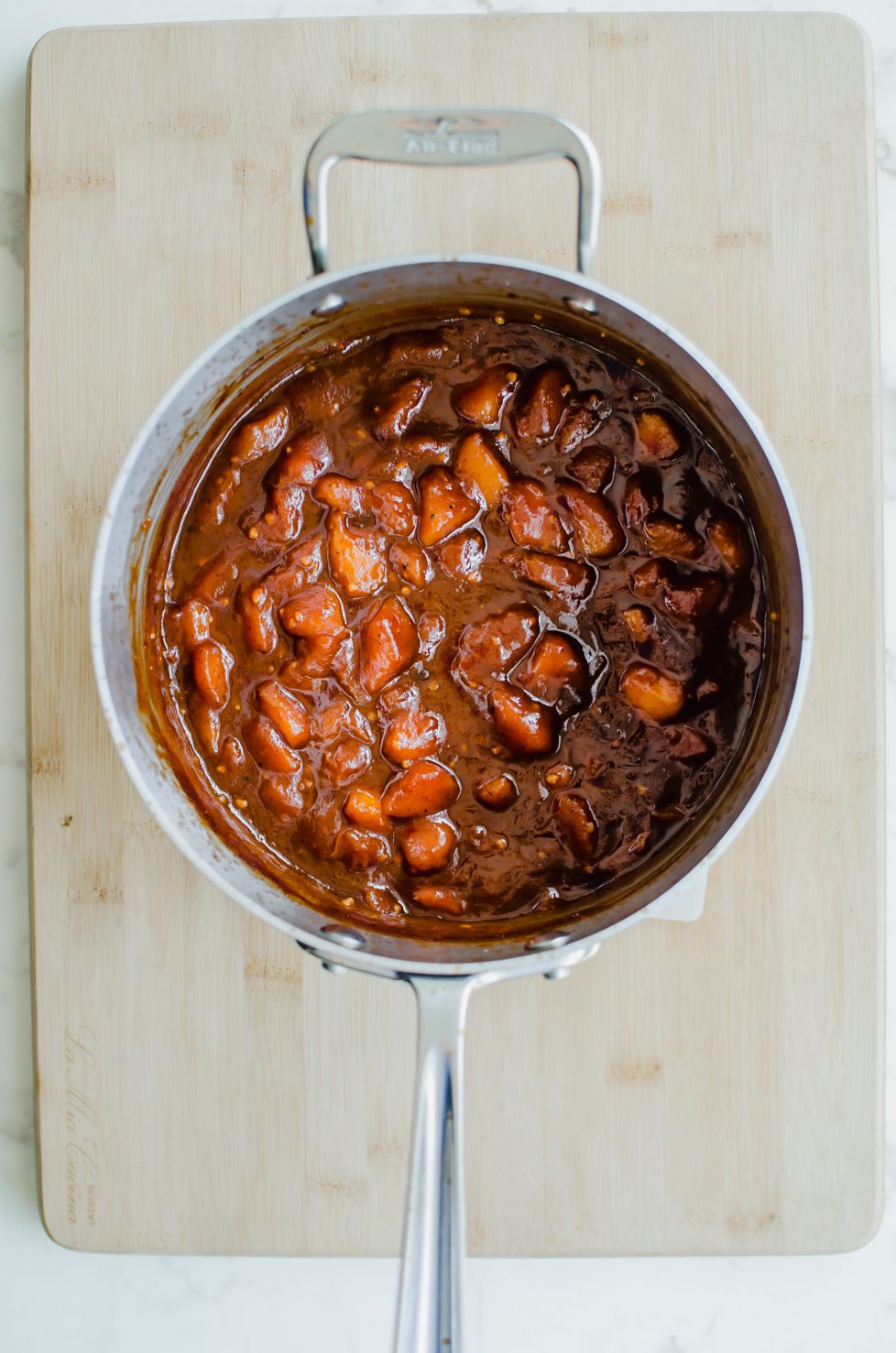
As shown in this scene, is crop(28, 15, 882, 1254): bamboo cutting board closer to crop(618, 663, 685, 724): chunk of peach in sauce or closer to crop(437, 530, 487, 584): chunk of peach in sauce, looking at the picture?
crop(618, 663, 685, 724): chunk of peach in sauce

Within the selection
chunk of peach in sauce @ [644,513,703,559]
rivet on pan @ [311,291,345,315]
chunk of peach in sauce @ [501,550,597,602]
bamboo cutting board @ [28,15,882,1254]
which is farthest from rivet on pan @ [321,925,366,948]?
rivet on pan @ [311,291,345,315]

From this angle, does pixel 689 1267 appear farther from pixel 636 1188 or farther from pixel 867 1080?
pixel 867 1080

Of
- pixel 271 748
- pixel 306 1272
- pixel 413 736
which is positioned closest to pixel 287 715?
pixel 271 748

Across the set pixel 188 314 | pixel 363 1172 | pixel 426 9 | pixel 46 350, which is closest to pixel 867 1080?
pixel 363 1172

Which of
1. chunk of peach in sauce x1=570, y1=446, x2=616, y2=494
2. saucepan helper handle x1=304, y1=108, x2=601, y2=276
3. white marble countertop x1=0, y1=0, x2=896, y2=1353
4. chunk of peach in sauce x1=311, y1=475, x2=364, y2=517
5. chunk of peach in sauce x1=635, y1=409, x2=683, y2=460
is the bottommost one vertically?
white marble countertop x1=0, y1=0, x2=896, y2=1353

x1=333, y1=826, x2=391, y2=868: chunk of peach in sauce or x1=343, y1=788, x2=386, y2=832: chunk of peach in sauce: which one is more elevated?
x1=343, y1=788, x2=386, y2=832: chunk of peach in sauce

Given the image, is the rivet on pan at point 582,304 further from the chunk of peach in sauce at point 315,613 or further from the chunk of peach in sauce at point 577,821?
the chunk of peach in sauce at point 577,821

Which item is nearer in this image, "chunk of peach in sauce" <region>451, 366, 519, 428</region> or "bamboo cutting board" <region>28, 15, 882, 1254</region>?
"chunk of peach in sauce" <region>451, 366, 519, 428</region>
